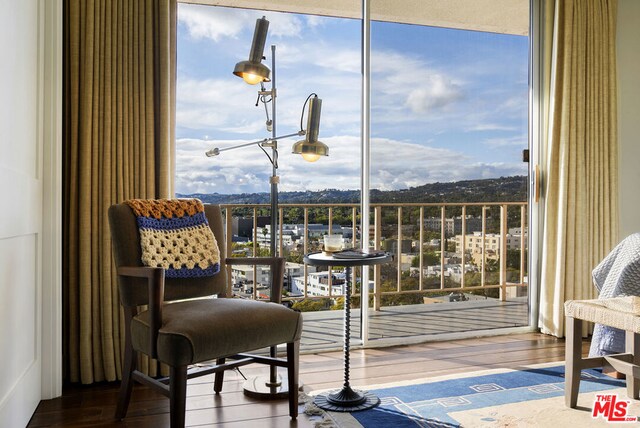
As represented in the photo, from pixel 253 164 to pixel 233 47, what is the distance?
824mm

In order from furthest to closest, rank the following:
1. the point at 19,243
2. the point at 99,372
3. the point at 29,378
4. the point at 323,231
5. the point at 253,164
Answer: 1. the point at 323,231
2. the point at 253,164
3. the point at 99,372
4. the point at 29,378
5. the point at 19,243

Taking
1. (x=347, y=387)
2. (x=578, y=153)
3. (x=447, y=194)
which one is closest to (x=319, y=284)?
(x=447, y=194)

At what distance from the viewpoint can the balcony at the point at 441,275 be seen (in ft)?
11.8

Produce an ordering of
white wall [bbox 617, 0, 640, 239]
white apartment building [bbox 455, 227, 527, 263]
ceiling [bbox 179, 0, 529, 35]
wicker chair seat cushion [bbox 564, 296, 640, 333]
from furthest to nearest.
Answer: white wall [bbox 617, 0, 640, 239]
white apartment building [bbox 455, 227, 527, 263]
ceiling [bbox 179, 0, 529, 35]
wicker chair seat cushion [bbox 564, 296, 640, 333]

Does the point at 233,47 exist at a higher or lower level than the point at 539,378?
higher

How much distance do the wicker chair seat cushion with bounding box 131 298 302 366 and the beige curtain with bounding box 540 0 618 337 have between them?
2.24 m

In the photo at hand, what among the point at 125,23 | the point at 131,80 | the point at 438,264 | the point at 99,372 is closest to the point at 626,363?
the point at 438,264

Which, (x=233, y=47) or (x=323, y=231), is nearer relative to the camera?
(x=233, y=47)

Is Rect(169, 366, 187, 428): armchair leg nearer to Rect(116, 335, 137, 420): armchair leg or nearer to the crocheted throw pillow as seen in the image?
Rect(116, 335, 137, 420): armchair leg

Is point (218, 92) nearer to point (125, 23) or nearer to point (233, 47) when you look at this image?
point (233, 47)

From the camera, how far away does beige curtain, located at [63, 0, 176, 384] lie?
8.96ft

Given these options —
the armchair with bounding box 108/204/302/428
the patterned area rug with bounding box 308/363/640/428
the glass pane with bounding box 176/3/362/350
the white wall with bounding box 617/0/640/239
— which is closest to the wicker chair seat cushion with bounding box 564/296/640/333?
the patterned area rug with bounding box 308/363/640/428

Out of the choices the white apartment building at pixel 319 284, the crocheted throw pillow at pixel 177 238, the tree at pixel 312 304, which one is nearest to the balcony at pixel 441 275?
the tree at pixel 312 304

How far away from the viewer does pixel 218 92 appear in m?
3.70
